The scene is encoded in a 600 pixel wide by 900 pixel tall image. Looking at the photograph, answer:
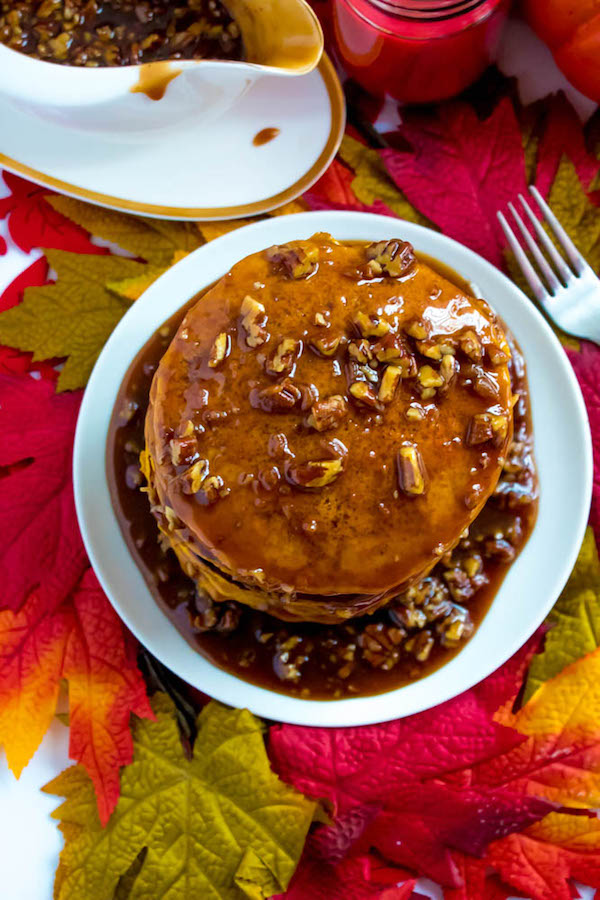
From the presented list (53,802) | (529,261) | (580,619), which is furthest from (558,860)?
(529,261)

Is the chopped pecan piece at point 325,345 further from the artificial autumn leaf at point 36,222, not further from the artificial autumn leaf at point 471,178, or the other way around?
the artificial autumn leaf at point 36,222

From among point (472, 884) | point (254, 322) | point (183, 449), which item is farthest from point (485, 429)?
point (472, 884)

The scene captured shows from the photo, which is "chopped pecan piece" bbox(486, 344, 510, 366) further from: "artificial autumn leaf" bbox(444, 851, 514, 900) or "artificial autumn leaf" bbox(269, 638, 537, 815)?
"artificial autumn leaf" bbox(444, 851, 514, 900)

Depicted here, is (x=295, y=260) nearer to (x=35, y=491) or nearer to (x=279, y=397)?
(x=279, y=397)

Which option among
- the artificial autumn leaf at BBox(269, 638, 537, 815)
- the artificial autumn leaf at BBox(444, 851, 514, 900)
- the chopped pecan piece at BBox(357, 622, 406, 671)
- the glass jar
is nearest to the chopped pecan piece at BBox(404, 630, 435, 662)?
the chopped pecan piece at BBox(357, 622, 406, 671)

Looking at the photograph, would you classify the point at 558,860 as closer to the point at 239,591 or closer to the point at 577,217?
the point at 239,591
